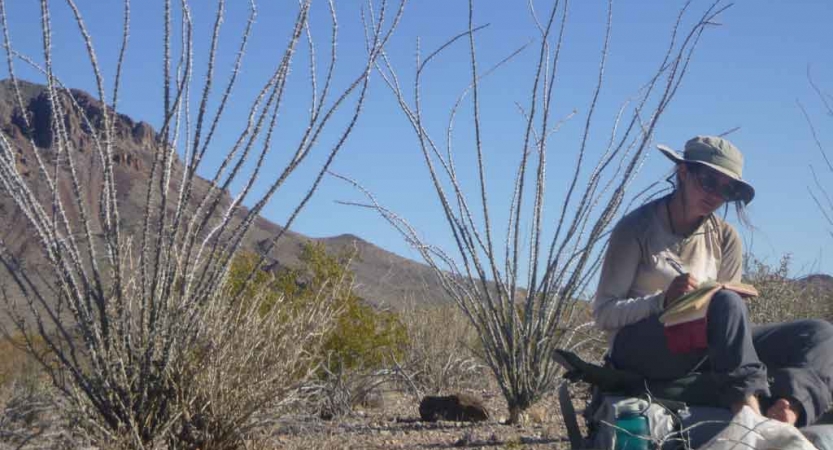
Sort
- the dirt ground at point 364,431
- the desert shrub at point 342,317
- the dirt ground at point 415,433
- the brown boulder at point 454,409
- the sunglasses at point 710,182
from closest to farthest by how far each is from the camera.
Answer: the sunglasses at point 710,182, the dirt ground at point 364,431, the dirt ground at point 415,433, the brown boulder at point 454,409, the desert shrub at point 342,317

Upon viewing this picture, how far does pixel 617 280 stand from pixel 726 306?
61 centimetres

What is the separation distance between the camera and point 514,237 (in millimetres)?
6902

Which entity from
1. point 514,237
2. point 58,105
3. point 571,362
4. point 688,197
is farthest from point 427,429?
point 58,105

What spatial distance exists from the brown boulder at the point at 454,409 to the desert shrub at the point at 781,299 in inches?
127

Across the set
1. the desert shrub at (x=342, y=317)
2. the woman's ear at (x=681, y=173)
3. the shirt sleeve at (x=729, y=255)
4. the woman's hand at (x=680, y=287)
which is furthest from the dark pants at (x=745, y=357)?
the desert shrub at (x=342, y=317)

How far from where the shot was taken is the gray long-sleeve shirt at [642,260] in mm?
4672

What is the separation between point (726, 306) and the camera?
166 inches

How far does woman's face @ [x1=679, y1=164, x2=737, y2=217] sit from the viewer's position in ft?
15.4

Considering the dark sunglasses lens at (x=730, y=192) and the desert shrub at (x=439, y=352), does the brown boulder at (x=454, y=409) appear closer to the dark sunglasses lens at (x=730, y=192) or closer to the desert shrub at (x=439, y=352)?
the desert shrub at (x=439, y=352)

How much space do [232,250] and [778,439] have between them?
2694mm

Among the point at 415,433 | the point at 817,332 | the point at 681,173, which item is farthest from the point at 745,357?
the point at 415,433

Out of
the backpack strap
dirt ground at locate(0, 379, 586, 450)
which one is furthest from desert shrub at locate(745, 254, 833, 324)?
the backpack strap

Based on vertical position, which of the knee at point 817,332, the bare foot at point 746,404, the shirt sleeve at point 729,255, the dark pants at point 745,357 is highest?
the shirt sleeve at point 729,255

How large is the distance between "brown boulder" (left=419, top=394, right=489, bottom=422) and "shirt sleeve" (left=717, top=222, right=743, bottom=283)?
2414 millimetres
